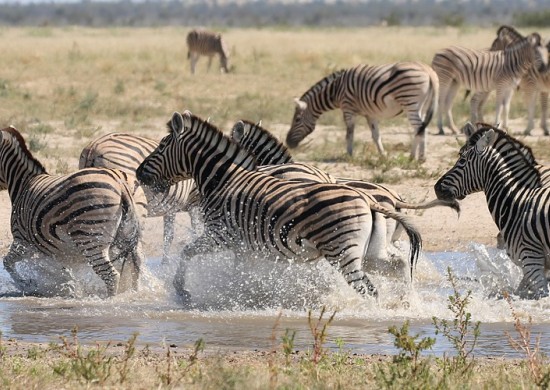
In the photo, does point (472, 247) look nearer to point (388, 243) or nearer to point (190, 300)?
point (388, 243)

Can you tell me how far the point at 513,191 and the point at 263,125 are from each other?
33.1 ft

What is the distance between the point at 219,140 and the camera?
893 cm

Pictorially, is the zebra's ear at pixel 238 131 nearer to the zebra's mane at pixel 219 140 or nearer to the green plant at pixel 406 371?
the zebra's mane at pixel 219 140

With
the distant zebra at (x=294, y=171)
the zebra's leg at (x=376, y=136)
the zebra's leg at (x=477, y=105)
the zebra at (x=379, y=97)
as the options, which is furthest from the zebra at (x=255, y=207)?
the zebra's leg at (x=477, y=105)

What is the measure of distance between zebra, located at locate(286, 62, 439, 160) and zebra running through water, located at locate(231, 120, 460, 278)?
5972 mm

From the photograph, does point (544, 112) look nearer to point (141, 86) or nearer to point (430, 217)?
point (430, 217)

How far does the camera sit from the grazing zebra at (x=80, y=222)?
8.77m

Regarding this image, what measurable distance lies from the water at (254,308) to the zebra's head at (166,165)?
26.0 inches

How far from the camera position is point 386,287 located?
28.0 feet

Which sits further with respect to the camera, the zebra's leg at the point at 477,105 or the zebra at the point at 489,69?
the zebra's leg at the point at 477,105

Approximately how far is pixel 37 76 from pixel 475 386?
19.5 meters

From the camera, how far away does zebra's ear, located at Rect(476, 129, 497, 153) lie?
880cm

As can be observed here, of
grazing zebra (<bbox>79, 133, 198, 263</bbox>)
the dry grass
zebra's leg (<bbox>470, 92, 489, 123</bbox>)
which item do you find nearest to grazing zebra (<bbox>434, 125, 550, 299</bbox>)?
grazing zebra (<bbox>79, 133, 198, 263</bbox>)

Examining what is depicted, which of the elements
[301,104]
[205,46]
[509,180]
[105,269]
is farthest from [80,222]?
[205,46]
